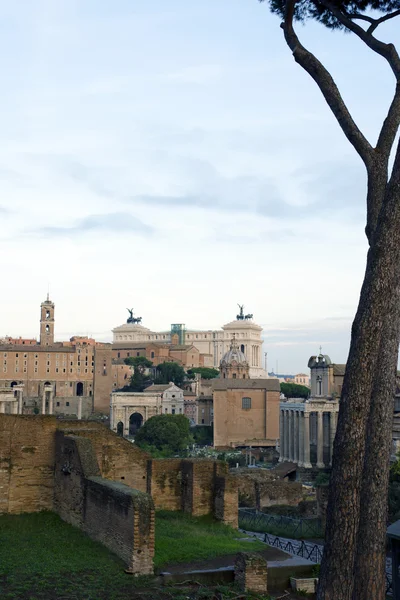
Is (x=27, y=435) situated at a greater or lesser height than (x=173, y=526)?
greater

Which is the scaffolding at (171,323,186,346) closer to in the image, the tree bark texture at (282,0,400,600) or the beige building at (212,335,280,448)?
the beige building at (212,335,280,448)

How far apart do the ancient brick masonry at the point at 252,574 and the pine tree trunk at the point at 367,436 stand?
13.6 ft

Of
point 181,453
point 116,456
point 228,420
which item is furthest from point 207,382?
point 116,456

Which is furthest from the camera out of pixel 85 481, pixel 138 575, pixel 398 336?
pixel 85 481

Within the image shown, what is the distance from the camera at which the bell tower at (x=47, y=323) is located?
9288 cm

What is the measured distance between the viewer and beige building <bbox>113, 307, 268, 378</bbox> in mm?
122438

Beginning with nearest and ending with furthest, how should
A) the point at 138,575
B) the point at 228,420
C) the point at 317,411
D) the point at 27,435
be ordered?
the point at 138,575, the point at 27,435, the point at 317,411, the point at 228,420

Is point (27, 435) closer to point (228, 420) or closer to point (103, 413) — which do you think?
point (228, 420)

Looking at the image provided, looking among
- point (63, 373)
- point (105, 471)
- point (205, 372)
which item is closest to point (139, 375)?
point (63, 373)

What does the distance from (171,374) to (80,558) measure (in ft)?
247

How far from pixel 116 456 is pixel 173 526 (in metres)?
2.01

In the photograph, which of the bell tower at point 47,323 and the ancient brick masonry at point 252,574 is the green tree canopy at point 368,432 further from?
the bell tower at point 47,323

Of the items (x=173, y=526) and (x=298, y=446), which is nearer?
(x=173, y=526)

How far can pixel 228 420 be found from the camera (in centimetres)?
6338
